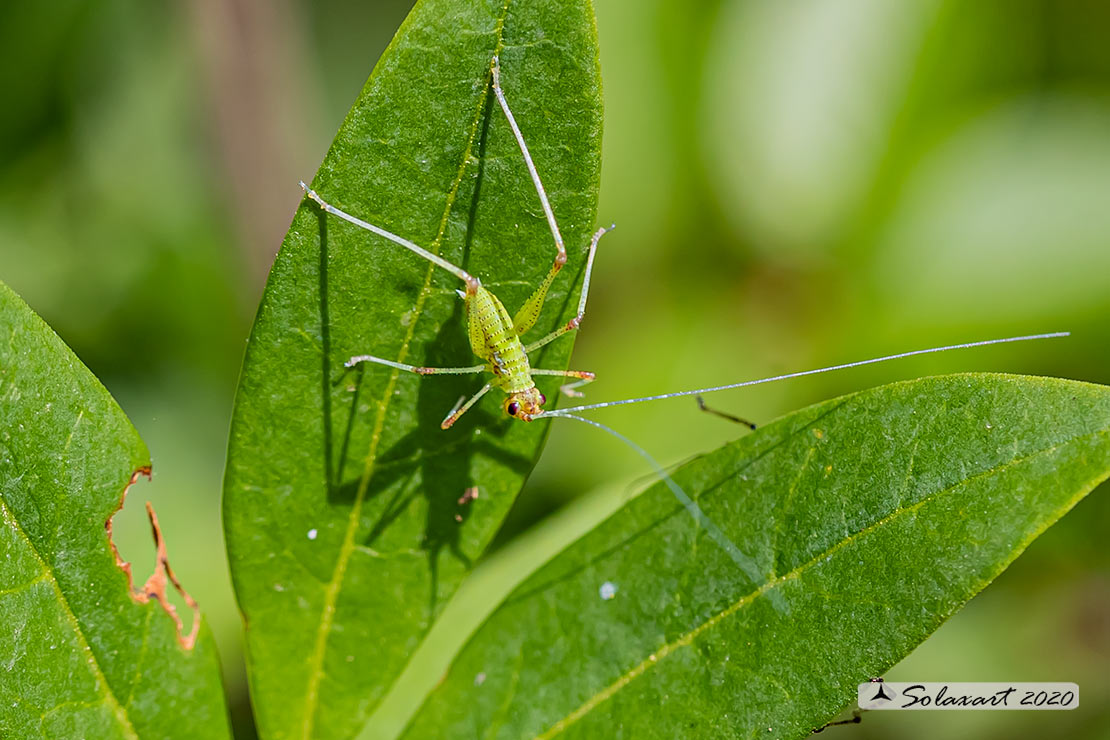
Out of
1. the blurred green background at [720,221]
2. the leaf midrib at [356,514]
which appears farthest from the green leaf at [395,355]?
the blurred green background at [720,221]

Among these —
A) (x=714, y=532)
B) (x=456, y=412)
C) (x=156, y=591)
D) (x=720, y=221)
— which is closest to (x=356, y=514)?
(x=456, y=412)

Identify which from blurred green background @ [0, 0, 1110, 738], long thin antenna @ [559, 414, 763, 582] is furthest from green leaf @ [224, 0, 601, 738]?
blurred green background @ [0, 0, 1110, 738]

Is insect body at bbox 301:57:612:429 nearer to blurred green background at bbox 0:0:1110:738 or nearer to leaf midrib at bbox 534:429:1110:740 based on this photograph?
leaf midrib at bbox 534:429:1110:740

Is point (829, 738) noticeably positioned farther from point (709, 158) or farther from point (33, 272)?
point (33, 272)

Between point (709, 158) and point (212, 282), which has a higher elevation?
point (709, 158)

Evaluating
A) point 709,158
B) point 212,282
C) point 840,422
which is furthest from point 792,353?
point 212,282

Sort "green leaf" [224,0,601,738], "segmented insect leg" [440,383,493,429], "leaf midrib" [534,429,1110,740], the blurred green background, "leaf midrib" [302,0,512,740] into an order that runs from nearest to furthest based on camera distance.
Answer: "leaf midrib" [534,429,1110,740] < "green leaf" [224,0,601,738] < "leaf midrib" [302,0,512,740] < "segmented insect leg" [440,383,493,429] < the blurred green background
